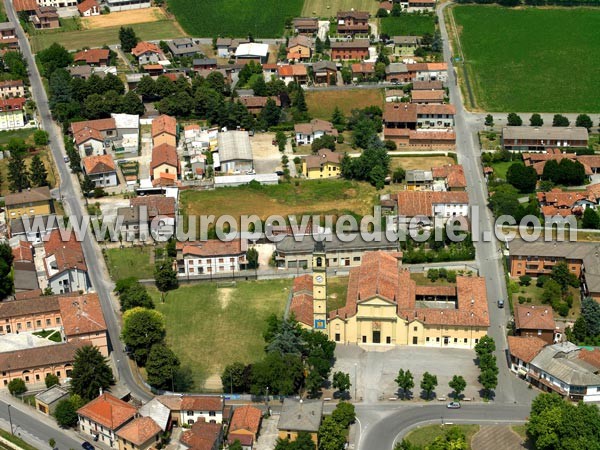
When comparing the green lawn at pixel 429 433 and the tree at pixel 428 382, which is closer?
the green lawn at pixel 429 433

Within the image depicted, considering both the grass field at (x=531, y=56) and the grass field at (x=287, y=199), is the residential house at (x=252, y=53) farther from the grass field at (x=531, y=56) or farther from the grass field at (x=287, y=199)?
the grass field at (x=287, y=199)

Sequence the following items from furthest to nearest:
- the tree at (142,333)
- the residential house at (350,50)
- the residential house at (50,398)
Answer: the residential house at (350,50)
the tree at (142,333)
the residential house at (50,398)

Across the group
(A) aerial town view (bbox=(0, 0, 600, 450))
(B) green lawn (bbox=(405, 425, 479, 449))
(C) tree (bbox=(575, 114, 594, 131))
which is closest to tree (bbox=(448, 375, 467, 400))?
(A) aerial town view (bbox=(0, 0, 600, 450))

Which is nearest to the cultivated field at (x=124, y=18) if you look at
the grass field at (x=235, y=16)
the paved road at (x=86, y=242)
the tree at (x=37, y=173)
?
the grass field at (x=235, y=16)

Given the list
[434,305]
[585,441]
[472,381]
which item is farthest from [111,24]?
[585,441]

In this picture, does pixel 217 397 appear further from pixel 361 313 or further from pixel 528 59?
pixel 528 59

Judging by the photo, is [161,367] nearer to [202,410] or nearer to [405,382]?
[202,410]
